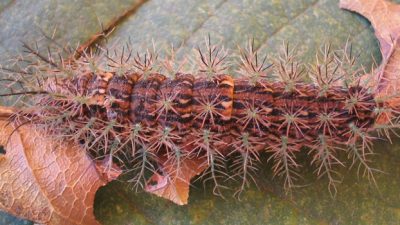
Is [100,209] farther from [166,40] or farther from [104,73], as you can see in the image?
[166,40]

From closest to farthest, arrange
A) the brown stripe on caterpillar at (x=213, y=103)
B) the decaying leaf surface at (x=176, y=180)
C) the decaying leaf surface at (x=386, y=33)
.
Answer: the brown stripe on caterpillar at (x=213, y=103)
the decaying leaf surface at (x=176, y=180)
the decaying leaf surface at (x=386, y=33)

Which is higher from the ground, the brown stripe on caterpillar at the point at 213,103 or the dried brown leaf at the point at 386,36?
the brown stripe on caterpillar at the point at 213,103

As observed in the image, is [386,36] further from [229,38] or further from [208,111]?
[208,111]

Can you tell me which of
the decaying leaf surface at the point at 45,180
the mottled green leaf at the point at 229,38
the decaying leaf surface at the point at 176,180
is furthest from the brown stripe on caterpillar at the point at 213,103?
the decaying leaf surface at the point at 45,180

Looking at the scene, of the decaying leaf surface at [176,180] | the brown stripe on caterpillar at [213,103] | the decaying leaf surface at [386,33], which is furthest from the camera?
the decaying leaf surface at [386,33]

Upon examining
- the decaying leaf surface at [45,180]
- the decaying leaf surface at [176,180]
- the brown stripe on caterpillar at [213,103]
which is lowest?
the decaying leaf surface at [176,180]

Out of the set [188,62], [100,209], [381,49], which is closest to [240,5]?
[188,62]

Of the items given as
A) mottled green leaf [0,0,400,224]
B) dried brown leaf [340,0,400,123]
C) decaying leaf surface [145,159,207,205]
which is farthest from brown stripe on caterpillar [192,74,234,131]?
dried brown leaf [340,0,400,123]

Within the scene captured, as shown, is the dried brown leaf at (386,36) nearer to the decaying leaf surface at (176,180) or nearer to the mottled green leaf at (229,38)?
the mottled green leaf at (229,38)
